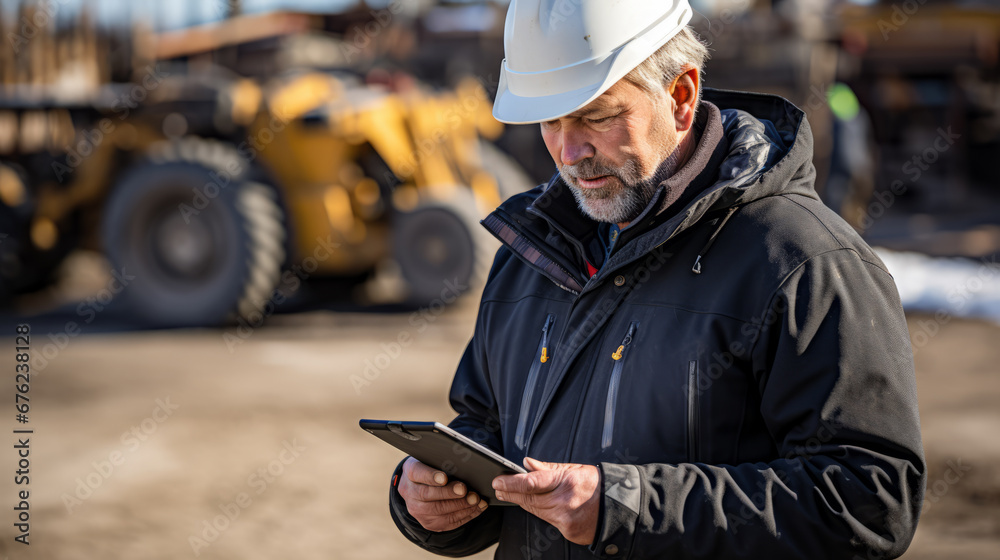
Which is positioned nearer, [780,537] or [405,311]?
[780,537]

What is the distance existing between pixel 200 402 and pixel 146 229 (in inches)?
114

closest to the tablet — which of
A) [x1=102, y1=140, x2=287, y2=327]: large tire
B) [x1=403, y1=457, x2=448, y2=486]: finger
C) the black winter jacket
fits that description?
[x1=403, y1=457, x2=448, y2=486]: finger

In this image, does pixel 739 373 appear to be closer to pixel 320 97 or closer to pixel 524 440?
pixel 524 440

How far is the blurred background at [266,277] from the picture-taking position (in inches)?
185

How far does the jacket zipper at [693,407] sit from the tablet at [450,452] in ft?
1.01

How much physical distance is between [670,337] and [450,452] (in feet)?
1.45

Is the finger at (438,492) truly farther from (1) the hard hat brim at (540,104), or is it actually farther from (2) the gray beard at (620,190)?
(1) the hard hat brim at (540,104)

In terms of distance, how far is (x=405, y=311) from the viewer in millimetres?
8930

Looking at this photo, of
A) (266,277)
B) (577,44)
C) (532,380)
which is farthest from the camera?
(266,277)

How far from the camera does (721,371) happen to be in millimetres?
1592

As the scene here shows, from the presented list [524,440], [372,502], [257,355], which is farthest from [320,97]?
[524,440]

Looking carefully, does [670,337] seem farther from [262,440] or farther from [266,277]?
[266,277]

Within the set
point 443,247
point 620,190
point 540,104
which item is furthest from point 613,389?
point 443,247

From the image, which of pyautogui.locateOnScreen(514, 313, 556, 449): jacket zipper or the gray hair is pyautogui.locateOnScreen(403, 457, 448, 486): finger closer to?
pyautogui.locateOnScreen(514, 313, 556, 449): jacket zipper
